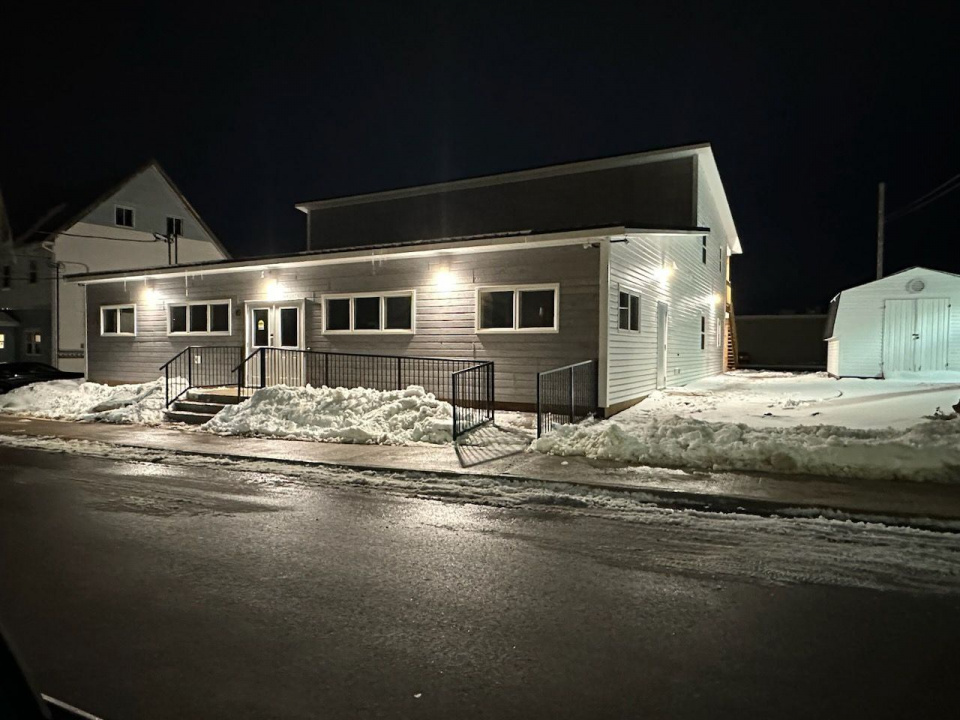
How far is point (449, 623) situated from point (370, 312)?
41.8 feet

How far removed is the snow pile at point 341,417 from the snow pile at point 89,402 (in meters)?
2.95

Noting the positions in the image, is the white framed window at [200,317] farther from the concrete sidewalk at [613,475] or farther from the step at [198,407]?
the concrete sidewalk at [613,475]

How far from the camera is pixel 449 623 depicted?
402 centimetres

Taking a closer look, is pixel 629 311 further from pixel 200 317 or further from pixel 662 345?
pixel 200 317

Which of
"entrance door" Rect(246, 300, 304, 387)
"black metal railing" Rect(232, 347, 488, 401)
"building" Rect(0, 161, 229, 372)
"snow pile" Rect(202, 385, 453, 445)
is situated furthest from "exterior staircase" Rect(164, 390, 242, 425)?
"building" Rect(0, 161, 229, 372)

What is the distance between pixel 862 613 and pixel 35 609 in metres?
5.47

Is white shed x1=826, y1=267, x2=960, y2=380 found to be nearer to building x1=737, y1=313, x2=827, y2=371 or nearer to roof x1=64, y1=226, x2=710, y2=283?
roof x1=64, y1=226, x2=710, y2=283

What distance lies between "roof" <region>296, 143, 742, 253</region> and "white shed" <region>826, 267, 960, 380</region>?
20.9 feet

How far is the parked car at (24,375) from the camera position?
19.7 m

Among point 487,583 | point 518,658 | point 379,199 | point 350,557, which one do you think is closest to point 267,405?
point 350,557

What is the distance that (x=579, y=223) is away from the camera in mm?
20266

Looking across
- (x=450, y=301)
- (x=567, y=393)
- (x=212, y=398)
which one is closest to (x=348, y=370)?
(x=212, y=398)

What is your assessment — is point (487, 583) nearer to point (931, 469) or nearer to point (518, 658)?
point (518, 658)

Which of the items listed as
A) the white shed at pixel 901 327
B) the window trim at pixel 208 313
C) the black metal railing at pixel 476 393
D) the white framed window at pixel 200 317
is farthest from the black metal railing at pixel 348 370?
the white shed at pixel 901 327
